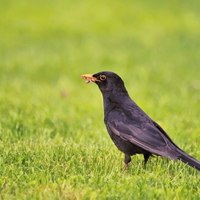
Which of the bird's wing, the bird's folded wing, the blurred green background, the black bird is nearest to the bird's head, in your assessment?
the black bird

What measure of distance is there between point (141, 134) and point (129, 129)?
0.59 feet

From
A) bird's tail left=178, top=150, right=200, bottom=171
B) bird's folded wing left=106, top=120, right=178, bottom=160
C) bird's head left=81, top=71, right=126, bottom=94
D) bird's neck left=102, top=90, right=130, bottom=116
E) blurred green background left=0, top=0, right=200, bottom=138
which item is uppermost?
blurred green background left=0, top=0, right=200, bottom=138

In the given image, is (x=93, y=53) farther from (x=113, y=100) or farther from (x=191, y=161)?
(x=191, y=161)

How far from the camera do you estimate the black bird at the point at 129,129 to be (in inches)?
203

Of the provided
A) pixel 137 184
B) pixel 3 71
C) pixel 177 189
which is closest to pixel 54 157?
pixel 137 184

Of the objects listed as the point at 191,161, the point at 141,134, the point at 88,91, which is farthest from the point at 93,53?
the point at 191,161

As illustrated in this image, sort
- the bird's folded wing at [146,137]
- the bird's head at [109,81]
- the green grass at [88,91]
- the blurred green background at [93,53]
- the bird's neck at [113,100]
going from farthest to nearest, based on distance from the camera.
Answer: the blurred green background at [93,53], the bird's head at [109,81], the bird's neck at [113,100], the bird's folded wing at [146,137], the green grass at [88,91]

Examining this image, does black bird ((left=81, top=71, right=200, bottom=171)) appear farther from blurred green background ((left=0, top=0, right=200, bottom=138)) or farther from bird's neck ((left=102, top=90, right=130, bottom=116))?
blurred green background ((left=0, top=0, right=200, bottom=138))

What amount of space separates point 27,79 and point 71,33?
6689 millimetres

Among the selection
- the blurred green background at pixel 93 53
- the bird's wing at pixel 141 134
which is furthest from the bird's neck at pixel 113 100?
the blurred green background at pixel 93 53

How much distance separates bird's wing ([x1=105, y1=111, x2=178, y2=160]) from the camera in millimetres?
5152

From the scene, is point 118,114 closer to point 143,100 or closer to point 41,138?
point 41,138

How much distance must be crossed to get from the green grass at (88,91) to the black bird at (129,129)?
0.21m

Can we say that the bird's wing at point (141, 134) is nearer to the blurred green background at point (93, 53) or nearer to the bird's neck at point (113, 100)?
the bird's neck at point (113, 100)
